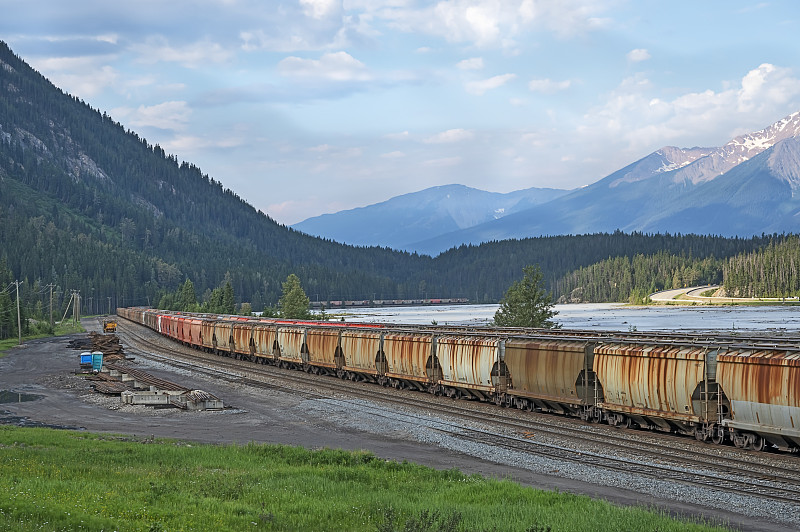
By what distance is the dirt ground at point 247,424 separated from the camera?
20597 mm

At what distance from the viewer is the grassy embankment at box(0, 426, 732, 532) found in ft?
50.6

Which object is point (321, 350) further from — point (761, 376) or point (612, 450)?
point (761, 376)

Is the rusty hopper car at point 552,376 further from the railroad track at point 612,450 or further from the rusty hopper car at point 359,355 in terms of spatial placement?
the rusty hopper car at point 359,355

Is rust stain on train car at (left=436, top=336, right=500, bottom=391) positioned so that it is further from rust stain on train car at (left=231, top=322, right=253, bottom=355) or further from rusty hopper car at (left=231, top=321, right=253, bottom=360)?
rust stain on train car at (left=231, top=322, right=253, bottom=355)

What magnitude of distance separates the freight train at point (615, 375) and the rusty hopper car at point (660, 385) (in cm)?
3

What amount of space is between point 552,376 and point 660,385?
5.94 meters

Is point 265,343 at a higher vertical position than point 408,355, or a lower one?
lower

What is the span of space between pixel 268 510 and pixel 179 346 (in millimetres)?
80321

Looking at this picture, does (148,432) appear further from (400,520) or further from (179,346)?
(179,346)

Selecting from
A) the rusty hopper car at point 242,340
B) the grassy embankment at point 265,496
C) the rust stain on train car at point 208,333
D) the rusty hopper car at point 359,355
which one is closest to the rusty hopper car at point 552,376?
the grassy embankment at point 265,496

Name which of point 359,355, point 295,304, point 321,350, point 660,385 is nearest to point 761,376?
point 660,385

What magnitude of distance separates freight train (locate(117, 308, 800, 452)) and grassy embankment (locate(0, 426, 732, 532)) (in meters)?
8.85

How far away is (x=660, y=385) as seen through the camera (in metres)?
27.4

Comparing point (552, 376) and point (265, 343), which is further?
point (265, 343)
